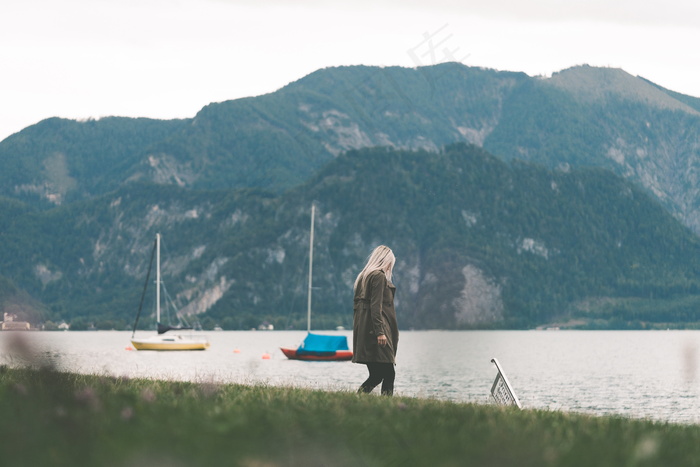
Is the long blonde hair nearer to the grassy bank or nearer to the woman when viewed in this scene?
the woman

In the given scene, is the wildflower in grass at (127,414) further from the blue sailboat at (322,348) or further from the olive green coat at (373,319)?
the blue sailboat at (322,348)

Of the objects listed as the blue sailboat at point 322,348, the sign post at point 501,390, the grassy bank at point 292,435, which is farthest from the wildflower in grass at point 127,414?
the blue sailboat at point 322,348

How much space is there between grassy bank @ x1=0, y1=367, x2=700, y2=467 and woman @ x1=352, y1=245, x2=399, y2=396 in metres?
3.75

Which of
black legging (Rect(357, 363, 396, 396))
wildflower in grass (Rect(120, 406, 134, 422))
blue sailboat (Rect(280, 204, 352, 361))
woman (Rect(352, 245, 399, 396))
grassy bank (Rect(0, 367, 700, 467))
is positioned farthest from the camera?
blue sailboat (Rect(280, 204, 352, 361))

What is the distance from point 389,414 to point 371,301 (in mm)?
5218

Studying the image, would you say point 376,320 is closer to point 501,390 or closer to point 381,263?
point 381,263

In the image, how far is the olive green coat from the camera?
540 inches

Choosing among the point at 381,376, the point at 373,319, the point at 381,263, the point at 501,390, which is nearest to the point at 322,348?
the point at 501,390

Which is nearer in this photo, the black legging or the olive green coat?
the olive green coat

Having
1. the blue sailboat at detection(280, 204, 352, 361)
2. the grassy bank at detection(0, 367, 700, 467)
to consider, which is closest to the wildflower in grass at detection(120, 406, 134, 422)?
→ the grassy bank at detection(0, 367, 700, 467)

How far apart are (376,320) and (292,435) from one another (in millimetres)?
7251

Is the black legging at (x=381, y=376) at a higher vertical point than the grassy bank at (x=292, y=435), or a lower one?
lower

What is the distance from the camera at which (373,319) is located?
13820 mm

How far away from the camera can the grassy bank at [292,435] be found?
18.6ft
